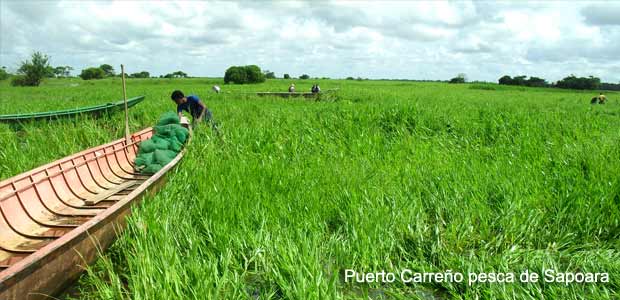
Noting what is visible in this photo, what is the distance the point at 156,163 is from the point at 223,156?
1100 millimetres

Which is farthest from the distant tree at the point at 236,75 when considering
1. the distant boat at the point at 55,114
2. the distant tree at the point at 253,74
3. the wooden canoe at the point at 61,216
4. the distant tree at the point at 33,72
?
the wooden canoe at the point at 61,216

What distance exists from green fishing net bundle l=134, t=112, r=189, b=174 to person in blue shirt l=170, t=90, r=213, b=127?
1.14m

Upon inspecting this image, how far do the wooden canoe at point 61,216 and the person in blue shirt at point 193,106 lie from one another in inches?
81.7

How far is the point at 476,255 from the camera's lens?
3.63m

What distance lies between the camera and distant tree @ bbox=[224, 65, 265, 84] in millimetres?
58531

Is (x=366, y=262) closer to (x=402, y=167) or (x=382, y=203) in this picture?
(x=382, y=203)

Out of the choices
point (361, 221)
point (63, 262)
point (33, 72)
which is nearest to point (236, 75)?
point (33, 72)

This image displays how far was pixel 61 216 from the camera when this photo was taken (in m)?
4.56

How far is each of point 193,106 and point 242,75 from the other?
51509 millimetres

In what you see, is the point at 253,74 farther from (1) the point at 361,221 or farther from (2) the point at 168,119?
(1) the point at 361,221

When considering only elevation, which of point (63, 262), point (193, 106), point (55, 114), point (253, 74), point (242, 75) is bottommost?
point (63, 262)

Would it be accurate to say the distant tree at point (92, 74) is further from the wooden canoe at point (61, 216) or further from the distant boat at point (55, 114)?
the wooden canoe at point (61, 216)

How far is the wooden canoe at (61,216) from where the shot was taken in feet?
8.96

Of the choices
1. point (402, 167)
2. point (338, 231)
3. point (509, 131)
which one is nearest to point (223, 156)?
point (402, 167)
